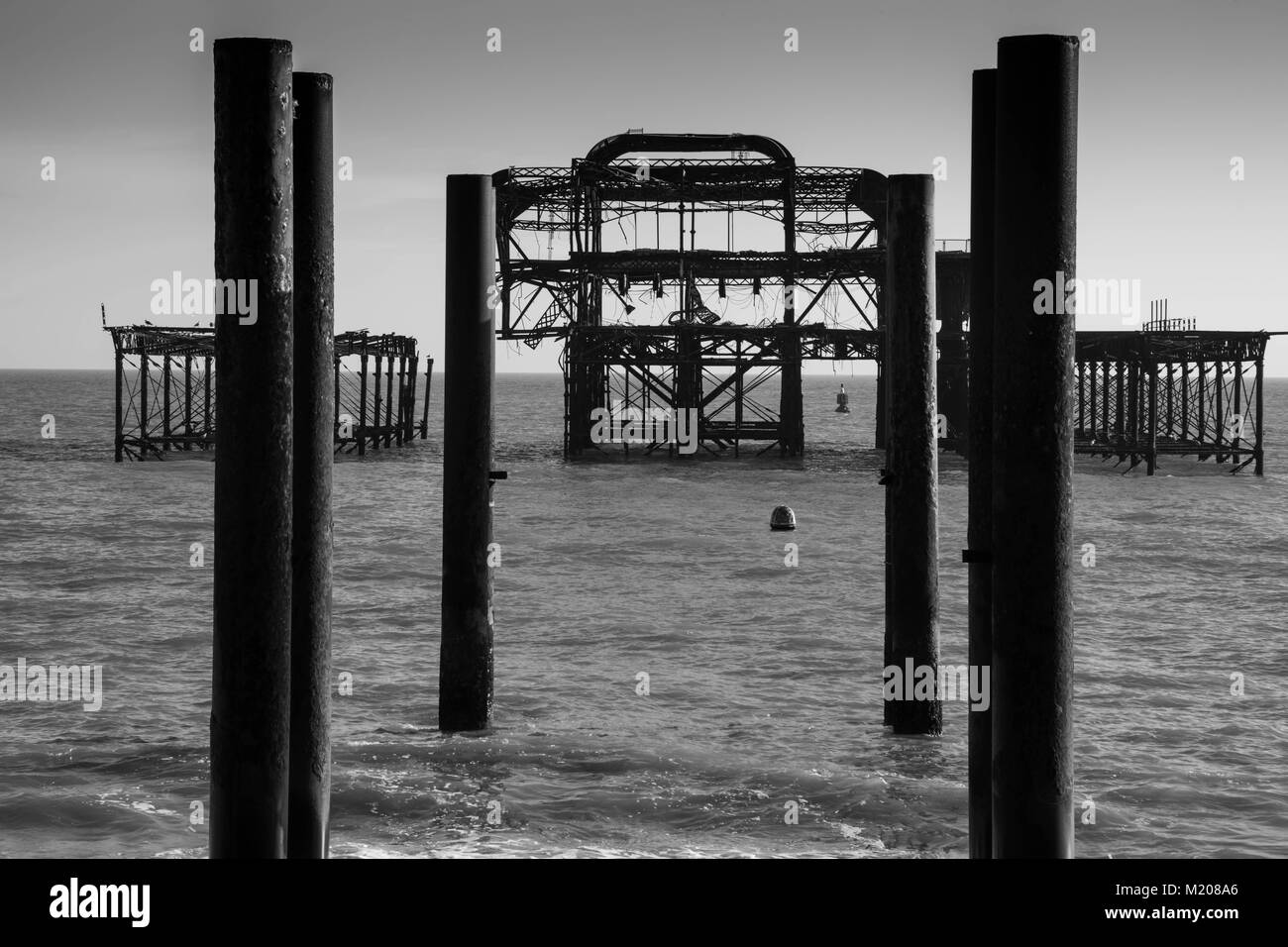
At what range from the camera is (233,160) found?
5.99 metres

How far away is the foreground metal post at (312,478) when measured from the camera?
7043mm

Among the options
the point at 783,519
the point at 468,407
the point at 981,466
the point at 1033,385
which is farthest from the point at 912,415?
the point at 783,519

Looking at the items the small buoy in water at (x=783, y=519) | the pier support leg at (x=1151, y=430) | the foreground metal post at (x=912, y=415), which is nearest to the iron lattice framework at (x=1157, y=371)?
the pier support leg at (x=1151, y=430)

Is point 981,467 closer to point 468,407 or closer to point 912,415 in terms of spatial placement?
point 912,415

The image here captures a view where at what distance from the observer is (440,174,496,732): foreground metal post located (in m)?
10.7

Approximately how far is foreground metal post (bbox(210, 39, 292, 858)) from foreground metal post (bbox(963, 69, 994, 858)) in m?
3.05

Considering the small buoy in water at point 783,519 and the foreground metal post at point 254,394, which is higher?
the foreground metal post at point 254,394

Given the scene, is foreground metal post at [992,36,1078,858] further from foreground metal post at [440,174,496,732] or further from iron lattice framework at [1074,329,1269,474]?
iron lattice framework at [1074,329,1269,474]

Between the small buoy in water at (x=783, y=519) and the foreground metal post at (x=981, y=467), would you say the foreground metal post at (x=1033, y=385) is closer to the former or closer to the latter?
the foreground metal post at (x=981, y=467)

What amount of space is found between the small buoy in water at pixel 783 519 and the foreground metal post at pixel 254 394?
1109 inches

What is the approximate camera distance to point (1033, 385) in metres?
5.86

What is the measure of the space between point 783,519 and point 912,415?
2324cm
